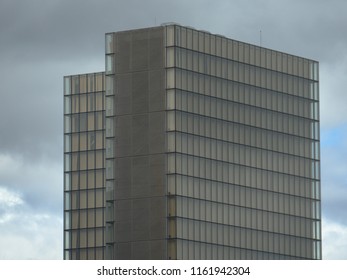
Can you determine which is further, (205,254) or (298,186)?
(298,186)

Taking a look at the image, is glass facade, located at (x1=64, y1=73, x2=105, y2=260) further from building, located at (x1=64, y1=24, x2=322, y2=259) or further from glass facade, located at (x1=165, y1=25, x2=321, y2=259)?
building, located at (x1=64, y1=24, x2=322, y2=259)

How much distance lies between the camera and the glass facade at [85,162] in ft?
628

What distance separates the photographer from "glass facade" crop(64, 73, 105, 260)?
7534 inches

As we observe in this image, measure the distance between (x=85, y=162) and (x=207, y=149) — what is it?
4556cm

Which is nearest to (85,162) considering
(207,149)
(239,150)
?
(239,150)

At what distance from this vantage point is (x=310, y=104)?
168m

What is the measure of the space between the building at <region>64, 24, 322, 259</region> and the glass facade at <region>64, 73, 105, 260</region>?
34929 mm

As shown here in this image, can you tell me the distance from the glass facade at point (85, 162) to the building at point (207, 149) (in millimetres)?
34929

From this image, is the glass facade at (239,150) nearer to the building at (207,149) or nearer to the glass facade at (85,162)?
the building at (207,149)

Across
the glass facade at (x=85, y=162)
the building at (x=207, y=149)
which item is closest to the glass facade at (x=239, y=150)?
the building at (x=207, y=149)
